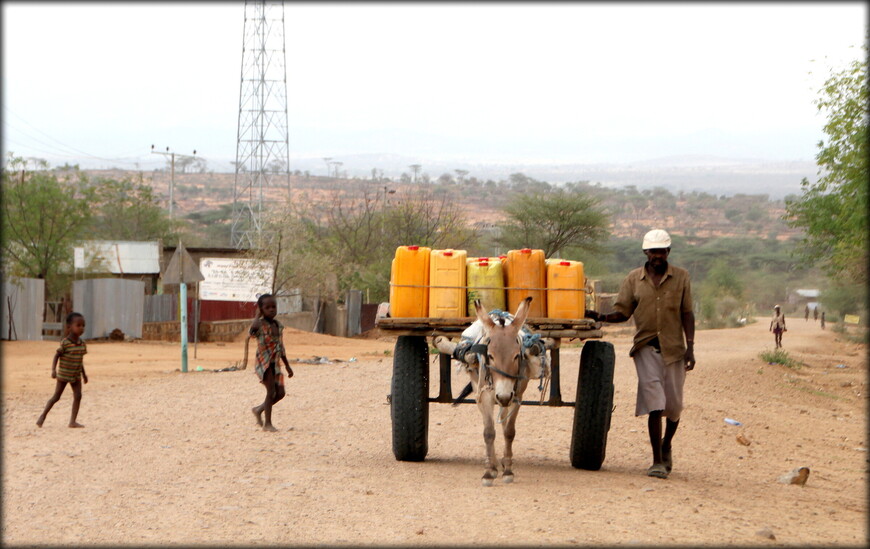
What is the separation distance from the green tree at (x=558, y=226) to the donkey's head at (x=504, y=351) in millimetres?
36424

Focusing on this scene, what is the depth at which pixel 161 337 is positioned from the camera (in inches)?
1341

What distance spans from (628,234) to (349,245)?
48177mm

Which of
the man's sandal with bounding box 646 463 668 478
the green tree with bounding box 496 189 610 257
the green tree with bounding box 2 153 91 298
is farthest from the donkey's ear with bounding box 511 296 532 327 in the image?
the green tree with bounding box 496 189 610 257

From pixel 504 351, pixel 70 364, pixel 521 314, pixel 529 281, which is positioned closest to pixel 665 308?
pixel 529 281

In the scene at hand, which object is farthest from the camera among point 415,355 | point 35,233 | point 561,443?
point 35,233

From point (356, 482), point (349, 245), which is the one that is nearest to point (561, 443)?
point (356, 482)

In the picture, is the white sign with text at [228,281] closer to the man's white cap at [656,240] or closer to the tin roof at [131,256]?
the tin roof at [131,256]

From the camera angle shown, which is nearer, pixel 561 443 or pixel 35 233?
pixel 561 443

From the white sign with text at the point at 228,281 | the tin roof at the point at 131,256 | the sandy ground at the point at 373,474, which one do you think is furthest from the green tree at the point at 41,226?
the sandy ground at the point at 373,474

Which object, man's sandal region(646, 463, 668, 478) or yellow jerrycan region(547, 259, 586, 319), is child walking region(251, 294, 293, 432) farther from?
man's sandal region(646, 463, 668, 478)

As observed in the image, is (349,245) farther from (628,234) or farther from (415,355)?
(628,234)

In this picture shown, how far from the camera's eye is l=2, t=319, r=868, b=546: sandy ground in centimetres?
722

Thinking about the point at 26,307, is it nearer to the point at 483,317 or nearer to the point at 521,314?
the point at 483,317

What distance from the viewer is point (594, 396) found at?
31.2 ft
